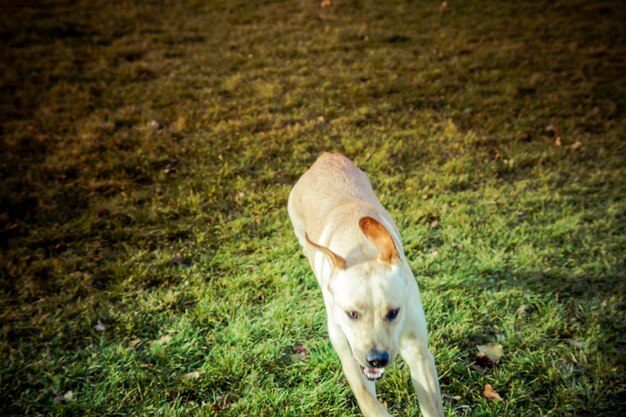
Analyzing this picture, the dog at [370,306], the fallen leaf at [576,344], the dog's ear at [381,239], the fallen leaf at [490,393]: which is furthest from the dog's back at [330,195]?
the fallen leaf at [576,344]

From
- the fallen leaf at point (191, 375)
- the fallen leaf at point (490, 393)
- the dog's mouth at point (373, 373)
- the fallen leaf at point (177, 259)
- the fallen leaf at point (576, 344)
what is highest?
the dog's mouth at point (373, 373)

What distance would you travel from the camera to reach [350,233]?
3.20 m

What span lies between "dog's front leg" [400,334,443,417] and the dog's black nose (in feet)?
1.29

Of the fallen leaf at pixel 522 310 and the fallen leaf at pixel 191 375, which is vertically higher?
the fallen leaf at pixel 522 310

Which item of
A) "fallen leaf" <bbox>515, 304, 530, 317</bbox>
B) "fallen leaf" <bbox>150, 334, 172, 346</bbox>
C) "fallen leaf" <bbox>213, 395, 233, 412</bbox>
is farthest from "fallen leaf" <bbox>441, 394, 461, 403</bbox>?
"fallen leaf" <bbox>150, 334, 172, 346</bbox>

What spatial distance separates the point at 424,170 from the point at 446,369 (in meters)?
3.36

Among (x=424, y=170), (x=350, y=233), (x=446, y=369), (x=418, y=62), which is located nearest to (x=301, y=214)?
(x=350, y=233)

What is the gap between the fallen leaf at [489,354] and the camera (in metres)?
3.50

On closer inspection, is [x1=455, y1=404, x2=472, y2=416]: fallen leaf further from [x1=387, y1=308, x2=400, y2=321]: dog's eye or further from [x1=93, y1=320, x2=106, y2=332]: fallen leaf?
[x1=93, y1=320, x2=106, y2=332]: fallen leaf

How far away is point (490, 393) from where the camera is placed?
3.26 meters

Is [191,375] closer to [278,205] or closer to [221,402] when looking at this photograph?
[221,402]

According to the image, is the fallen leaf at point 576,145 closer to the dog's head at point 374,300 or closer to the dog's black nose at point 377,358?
the dog's head at point 374,300

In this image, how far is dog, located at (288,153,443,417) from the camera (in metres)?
2.64

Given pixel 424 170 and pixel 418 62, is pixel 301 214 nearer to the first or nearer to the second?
pixel 424 170
